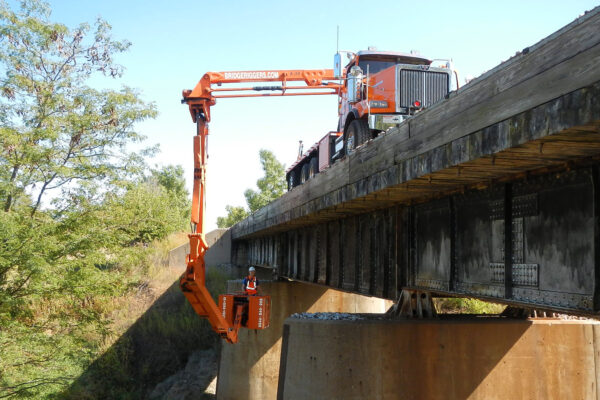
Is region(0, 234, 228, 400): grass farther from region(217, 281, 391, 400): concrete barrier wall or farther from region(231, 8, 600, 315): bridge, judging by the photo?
region(231, 8, 600, 315): bridge

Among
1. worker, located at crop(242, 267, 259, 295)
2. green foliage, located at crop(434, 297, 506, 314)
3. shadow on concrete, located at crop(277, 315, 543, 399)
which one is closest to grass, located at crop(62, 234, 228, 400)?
green foliage, located at crop(434, 297, 506, 314)

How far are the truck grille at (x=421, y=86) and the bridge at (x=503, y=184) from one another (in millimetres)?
4573

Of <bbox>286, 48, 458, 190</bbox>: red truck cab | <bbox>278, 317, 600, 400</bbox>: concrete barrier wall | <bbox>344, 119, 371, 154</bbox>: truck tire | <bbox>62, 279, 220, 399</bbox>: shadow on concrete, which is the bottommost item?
<bbox>62, 279, 220, 399</bbox>: shadow on concrete

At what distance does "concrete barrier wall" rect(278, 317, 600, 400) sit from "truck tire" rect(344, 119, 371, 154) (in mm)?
5183

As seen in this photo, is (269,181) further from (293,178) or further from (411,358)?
Result: (411,358)

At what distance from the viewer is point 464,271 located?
6766mm

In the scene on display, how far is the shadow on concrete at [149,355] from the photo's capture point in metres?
24.0

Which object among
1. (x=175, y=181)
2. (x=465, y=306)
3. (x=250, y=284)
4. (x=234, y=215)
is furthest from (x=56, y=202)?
(x=175, y=181)

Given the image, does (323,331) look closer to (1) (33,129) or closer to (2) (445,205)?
(2) (445,205)

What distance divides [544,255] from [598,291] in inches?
29.1

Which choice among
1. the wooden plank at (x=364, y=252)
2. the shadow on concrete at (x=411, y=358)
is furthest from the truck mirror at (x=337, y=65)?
the shadow on concrete at (x=411, y=358)

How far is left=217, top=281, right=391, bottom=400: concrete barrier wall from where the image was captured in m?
18.7

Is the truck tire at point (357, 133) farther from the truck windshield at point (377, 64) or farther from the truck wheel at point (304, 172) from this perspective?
the truck wheel at point (304, 172)

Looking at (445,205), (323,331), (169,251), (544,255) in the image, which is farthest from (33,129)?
(169,251)
